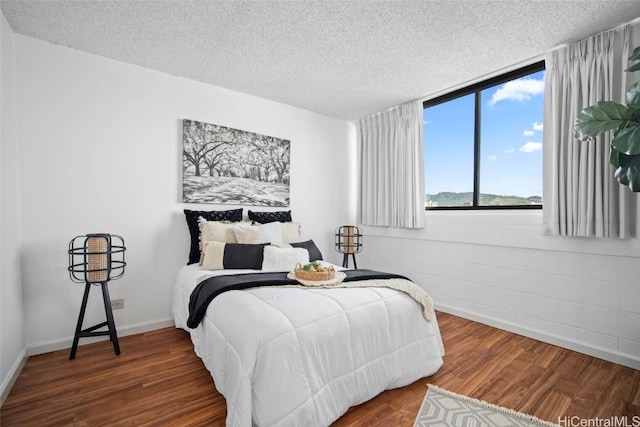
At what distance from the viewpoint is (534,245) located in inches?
107

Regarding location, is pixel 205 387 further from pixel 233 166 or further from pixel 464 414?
pixel 233 166

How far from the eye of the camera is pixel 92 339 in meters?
2.60

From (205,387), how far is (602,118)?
10.2 feet

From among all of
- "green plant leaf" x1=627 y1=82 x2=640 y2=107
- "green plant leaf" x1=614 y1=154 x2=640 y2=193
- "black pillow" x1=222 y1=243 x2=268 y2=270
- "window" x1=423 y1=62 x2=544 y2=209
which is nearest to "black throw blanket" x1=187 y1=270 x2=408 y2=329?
"black pillow" x1=222 y1=243 x2=268 y2=270

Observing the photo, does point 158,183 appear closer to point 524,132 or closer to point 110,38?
point 110,38

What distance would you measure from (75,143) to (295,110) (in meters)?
2.42

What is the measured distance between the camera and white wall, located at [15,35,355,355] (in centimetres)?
241

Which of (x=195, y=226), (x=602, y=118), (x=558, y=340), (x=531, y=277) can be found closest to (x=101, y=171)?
(x=195, y=226)

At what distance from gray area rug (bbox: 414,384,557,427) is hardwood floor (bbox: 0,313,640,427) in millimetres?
72

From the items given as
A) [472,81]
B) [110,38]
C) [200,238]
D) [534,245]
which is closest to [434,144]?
[472,81]

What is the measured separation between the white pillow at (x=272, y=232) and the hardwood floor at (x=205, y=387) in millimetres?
1171

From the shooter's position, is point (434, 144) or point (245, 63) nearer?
point (245, 63)

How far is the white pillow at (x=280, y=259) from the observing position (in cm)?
263

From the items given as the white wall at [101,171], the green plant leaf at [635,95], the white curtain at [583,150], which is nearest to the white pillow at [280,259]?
the white wall at [101,171]
